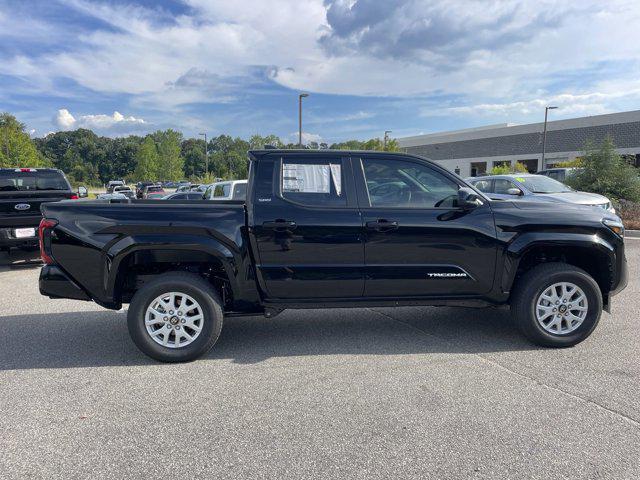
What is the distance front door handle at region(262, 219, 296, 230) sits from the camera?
13.3ft

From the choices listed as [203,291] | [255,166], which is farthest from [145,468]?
[255,166]

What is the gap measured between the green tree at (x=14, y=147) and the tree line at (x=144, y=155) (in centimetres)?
1641

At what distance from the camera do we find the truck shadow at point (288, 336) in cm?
428

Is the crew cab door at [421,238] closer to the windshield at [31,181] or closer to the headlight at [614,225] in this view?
the headlight at [614,225]

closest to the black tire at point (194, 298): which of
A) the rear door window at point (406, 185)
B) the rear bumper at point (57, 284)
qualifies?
the rear bumper at point (57, 284)

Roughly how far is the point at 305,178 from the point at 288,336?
1706 millimetres

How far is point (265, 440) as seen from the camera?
285cm

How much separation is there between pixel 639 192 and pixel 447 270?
14270mm

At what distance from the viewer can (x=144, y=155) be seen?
67.1 metres

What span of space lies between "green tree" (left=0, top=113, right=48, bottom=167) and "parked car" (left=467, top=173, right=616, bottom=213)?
1335 inches

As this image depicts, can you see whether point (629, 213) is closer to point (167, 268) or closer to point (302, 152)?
point (302, 152)

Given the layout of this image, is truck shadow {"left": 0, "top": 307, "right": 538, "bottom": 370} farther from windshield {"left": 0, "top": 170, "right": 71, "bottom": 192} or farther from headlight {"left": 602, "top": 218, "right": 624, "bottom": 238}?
windshield {"left": 0, "top": 170, "right": 71, "bottom": 192}

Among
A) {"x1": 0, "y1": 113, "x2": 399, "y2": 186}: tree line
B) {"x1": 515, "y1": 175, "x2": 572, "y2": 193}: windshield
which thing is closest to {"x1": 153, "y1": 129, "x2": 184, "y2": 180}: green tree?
{"x1": 0, "y1": 113, "x2": 399, "y2": 186}: tree line

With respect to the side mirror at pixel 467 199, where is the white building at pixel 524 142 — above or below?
above
